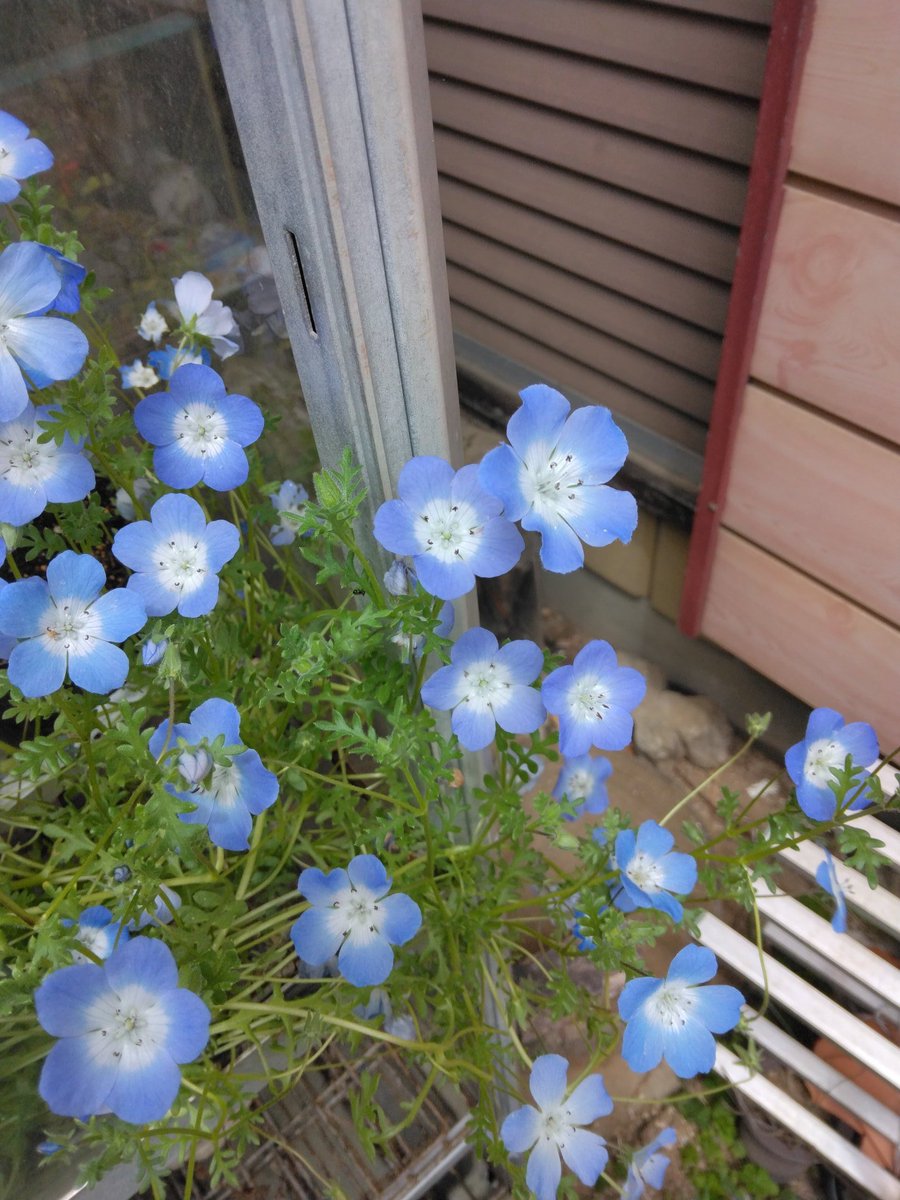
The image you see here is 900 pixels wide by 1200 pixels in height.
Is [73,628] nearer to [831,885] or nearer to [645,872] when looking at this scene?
[645,872]

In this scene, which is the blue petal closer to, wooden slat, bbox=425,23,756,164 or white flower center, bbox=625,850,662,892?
white flower center, bbox=625,850,662,892

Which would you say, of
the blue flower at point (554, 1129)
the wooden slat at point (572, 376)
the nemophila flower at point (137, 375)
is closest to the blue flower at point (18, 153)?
the nemophila flower at point (137, 375)

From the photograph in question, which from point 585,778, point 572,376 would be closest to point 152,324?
point 585,778

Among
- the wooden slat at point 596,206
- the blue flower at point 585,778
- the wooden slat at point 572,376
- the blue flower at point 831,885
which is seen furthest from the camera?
the wooden slat at point 572,376

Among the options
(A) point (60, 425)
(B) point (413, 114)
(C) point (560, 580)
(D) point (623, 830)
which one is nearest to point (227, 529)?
(A) point (60, 425)

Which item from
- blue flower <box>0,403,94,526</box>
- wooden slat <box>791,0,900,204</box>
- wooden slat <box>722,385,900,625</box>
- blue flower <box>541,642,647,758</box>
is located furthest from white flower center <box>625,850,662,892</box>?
wooden slat <box>791,0,900,204</box>

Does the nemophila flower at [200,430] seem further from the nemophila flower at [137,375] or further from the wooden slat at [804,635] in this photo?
the wooden slat at [804,635]
